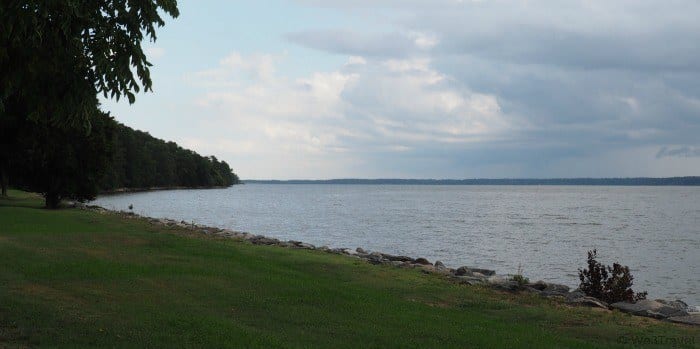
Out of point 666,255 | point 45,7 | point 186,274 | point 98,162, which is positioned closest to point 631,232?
point 666,255

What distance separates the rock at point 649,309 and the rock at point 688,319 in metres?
0.30

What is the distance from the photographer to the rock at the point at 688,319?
46.2 feet

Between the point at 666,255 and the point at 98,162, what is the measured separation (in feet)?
131

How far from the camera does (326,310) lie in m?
12.8

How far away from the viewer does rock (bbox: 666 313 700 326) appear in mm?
14071

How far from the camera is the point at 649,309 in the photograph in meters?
16.0

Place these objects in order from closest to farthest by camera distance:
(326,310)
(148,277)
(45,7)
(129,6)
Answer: (45,7)
(129,6)
(326,310)
(148,277)

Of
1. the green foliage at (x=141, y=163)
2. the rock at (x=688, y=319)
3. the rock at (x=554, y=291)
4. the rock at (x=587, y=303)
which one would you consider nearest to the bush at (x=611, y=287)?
the rock at (x=554, y=291)

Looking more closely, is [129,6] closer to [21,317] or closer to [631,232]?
[21,317]

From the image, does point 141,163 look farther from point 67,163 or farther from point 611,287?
point 611,287

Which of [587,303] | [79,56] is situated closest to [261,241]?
[587,303]

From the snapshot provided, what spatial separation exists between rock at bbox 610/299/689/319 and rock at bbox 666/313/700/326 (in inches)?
11.9

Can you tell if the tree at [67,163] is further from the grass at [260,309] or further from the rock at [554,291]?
the rock at [554,291]

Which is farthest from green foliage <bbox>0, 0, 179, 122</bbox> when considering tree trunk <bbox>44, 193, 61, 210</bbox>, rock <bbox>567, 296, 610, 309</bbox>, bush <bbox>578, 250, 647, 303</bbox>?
tree trunk <bbox>44, 193, 61, 210</bbox>
